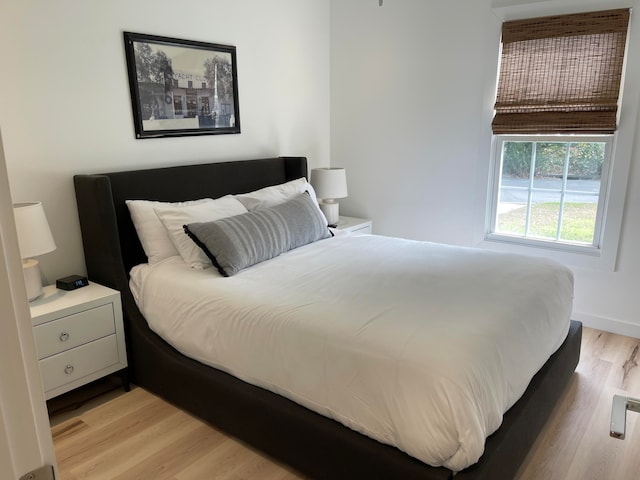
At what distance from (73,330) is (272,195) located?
147 cm

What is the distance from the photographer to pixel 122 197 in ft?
9.14

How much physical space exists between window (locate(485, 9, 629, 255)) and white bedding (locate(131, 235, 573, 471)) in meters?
0.99

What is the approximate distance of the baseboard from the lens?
3256 millimetres

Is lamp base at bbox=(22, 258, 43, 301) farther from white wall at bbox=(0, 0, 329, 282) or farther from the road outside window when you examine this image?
the road outside window

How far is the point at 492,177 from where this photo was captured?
362 cm

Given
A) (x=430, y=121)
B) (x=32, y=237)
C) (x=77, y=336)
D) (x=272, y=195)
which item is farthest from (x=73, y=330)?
(x=430, y=121)

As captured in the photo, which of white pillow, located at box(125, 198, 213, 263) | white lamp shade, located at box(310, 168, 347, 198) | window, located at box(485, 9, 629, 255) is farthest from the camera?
white lamp shade, located at box(310, 168, 347, 198)

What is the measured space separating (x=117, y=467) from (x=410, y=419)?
4.44ft

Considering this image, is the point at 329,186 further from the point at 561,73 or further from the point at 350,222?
the point at 561,73

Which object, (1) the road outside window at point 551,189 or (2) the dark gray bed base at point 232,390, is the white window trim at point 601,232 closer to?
(1) the road outside window at point 551,189

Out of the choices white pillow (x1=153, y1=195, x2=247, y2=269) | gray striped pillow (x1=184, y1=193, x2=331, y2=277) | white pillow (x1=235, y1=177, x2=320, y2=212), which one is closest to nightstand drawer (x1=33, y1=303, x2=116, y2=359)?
white pillow (x1=153, y1=195, x2=247, y2=269)

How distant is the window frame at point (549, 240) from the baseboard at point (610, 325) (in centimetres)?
47

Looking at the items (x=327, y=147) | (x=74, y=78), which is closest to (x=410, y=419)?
(x=74, y=78)

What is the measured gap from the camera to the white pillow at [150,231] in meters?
2.75
